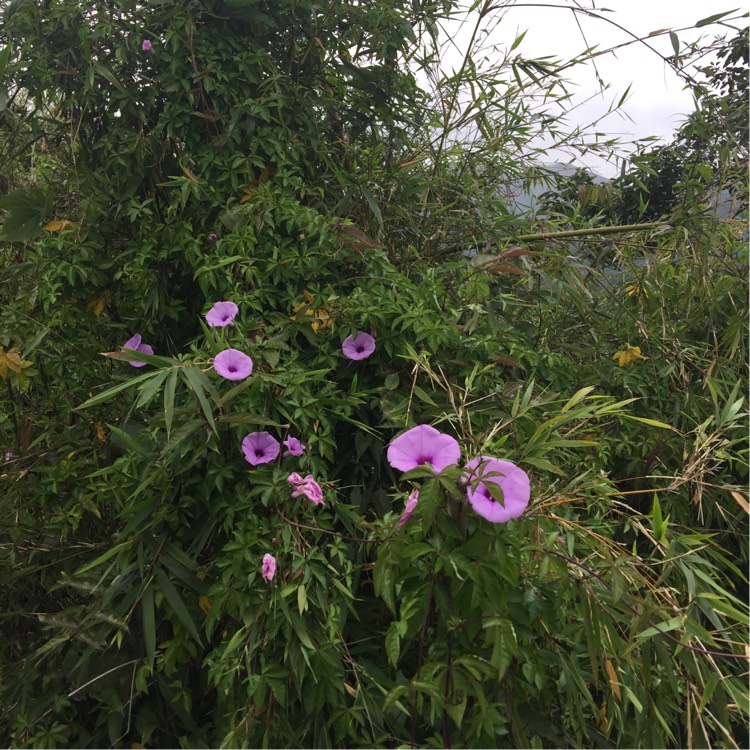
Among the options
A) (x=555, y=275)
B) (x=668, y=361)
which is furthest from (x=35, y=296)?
(x=668, y=361)

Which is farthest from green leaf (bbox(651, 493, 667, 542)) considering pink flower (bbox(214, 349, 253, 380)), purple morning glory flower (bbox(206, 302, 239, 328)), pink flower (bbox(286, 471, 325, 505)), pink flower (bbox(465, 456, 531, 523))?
purple morning glory flower (bbox(206, 302, 239, 328))

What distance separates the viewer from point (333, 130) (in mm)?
1673

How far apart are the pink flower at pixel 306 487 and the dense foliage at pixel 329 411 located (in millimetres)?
27

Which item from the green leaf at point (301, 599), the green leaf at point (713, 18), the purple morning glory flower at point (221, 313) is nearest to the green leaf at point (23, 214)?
the purple morning glory flower at point (221, 313)

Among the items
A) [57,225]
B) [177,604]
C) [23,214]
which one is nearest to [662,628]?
[177,604]

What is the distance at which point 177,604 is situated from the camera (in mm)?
1071

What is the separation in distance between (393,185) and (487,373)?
65cm

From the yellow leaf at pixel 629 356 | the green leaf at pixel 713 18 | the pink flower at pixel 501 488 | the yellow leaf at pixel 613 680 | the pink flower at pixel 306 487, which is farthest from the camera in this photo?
the yellow leaf at pixel 629 356

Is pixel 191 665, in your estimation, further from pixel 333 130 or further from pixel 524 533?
pixel 333 130

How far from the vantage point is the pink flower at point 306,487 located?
102cm

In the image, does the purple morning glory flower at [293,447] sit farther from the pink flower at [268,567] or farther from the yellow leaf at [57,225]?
the yellow leaf at [57,225]

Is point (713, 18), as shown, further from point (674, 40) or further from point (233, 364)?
point (233, 364)

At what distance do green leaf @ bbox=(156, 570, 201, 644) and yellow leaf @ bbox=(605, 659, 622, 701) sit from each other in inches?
27.0

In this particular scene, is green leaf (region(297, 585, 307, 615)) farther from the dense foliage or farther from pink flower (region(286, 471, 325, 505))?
pink flower (region(286, 471, 325, 505))
